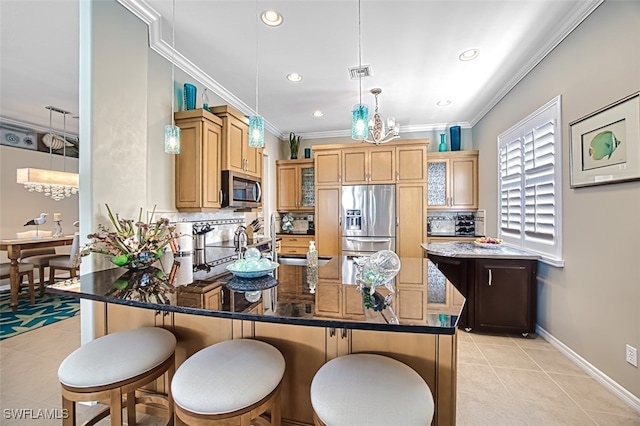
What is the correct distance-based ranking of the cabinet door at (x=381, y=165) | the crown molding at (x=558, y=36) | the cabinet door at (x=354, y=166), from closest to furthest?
1. the crown molding at (x=558, y=36)
2. the cabinet door at (x=381, y=165)
3. the cabinet door at (x=354, y=166)

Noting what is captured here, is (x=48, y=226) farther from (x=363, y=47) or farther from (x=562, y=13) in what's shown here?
(x=562, y=13)

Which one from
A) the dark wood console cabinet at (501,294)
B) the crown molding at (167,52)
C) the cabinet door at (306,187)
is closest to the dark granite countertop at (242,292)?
the dark wood console cabinet at (501,294)

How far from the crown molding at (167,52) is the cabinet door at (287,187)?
5.03ft

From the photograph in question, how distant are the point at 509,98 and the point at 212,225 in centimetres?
409

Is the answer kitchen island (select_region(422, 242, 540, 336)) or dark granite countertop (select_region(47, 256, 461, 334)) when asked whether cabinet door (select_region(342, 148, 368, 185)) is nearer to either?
kitchen island (select_region(422, 242, 540, 336))

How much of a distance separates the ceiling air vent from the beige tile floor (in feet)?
9.99

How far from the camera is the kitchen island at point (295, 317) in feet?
3.32

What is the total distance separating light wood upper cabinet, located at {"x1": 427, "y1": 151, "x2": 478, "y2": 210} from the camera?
4.57 m

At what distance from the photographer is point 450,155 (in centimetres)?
465

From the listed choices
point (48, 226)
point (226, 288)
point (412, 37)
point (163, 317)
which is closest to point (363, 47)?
point (412, 37)

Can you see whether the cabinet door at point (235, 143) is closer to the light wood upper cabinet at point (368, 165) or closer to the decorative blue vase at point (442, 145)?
the light wood upper cabinet at point (368, 165)

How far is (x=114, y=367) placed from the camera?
117 centimetres

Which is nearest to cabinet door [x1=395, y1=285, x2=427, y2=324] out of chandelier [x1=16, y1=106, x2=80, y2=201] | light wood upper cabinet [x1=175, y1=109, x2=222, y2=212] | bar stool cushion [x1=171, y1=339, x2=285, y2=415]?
bar stool cushion [x1=171, y1=339, x2=285, y2=415]

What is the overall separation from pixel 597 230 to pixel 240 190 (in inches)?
130
